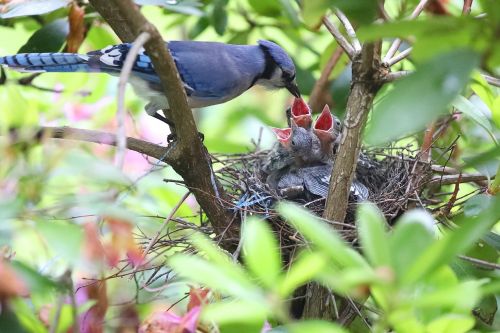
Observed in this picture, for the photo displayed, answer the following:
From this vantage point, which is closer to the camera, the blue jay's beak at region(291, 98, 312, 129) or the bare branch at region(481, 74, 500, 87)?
the bare branch at region(481, 74, 500, 87)

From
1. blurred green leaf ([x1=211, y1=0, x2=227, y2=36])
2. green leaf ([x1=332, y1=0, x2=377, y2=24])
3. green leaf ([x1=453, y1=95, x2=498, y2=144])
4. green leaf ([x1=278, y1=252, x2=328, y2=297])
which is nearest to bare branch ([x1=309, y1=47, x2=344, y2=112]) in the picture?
blurred green leaf ([x1=211, y1=0, x2=227, y2=36])

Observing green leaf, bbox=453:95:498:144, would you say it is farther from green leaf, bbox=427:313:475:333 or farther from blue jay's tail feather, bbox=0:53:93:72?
blue jay's tail feather, bbox=0:53:93:72

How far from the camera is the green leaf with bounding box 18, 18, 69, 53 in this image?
196cm

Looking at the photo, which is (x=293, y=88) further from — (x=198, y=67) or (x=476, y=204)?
(x=476, y=204)

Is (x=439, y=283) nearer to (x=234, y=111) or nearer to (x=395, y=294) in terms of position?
(x=395, y=294)

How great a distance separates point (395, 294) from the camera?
0.68 m

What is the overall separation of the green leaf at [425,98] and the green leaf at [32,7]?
122cm

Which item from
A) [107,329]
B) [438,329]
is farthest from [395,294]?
[107,329]

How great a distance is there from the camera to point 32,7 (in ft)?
5.72

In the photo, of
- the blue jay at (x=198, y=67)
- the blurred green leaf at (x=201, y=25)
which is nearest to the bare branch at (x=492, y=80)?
the blue jay at (x=198, y=67)

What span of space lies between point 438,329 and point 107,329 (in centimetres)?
71

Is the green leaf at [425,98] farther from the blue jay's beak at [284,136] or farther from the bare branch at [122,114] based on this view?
the blue jay's beak at [284,136]

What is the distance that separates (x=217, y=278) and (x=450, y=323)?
322mm

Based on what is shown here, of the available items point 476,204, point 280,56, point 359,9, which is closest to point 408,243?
point 359,9
